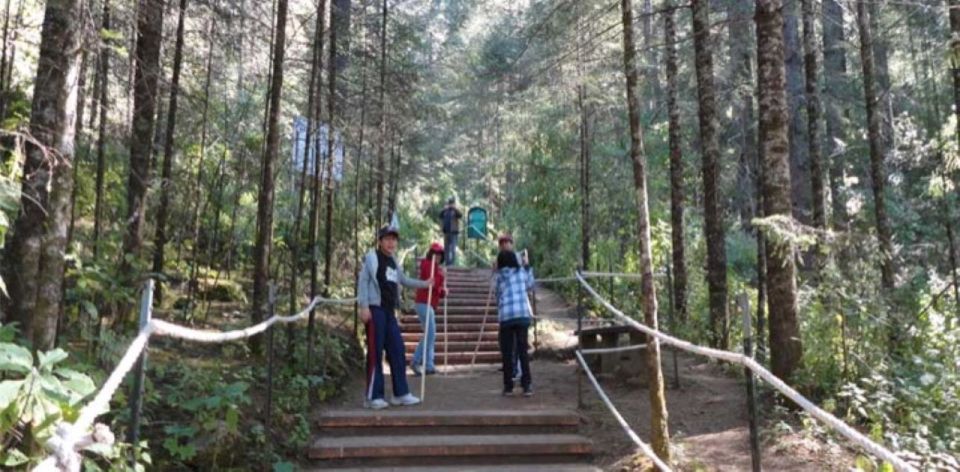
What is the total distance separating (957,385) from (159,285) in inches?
369

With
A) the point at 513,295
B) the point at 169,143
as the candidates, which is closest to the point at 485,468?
the point at 513,295

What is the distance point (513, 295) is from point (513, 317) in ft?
0.85

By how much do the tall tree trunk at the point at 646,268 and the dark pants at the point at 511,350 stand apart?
2.70 meters

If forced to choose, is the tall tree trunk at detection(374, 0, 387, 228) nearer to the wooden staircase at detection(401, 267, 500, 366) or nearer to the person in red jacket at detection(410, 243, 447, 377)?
the person in red jacket at detection(410, 243, 447, 377)

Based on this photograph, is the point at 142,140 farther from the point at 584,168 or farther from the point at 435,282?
the point at 584,168

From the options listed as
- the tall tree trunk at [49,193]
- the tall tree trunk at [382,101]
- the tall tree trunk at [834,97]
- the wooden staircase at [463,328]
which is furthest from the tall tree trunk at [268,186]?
the tall tree trunk at [834,97]

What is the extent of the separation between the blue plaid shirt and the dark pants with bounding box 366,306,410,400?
148 centimetres

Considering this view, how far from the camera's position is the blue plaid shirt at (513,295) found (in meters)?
8.51

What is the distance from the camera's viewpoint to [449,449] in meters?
6.64

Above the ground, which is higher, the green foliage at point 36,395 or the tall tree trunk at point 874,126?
the tall tree trunk at point 874,126

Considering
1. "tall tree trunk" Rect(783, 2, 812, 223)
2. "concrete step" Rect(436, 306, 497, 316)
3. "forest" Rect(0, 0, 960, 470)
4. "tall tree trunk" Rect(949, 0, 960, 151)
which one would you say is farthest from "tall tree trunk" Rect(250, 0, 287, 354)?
"tall tree trunk" Rect(783, 2, 812, 223)

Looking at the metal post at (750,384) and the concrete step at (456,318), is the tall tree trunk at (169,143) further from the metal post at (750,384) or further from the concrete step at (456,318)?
the metal post at (750,384)

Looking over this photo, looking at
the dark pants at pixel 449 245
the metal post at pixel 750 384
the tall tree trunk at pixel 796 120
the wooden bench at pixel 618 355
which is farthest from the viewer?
the dark pants at pixel 449 245

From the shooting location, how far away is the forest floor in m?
6.02
